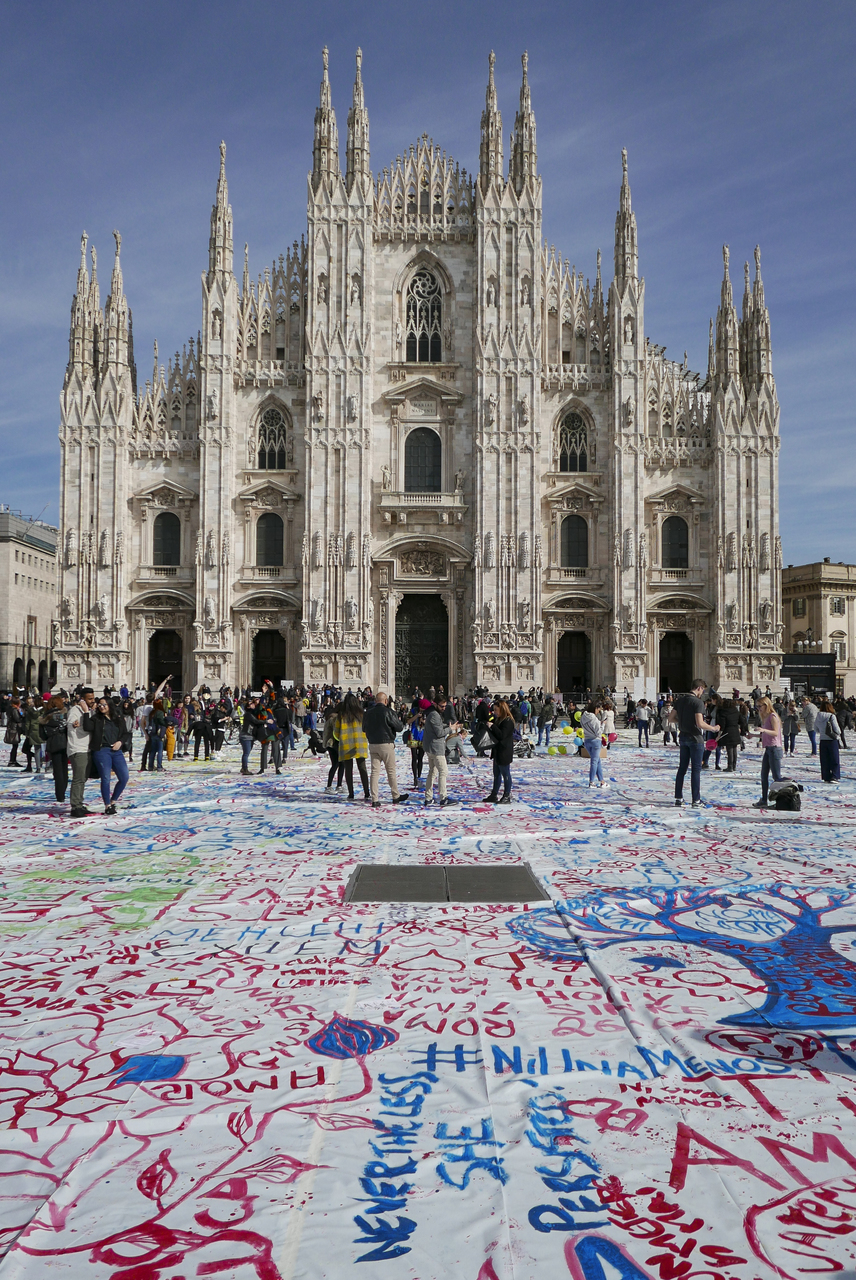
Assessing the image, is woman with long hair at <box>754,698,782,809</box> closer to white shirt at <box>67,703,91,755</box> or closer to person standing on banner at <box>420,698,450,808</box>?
person standing on banner at <box>420,698,450,808</box>

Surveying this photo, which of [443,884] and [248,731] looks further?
[248,731]

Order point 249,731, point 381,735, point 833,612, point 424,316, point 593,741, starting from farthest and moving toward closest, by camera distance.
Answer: point 833,612 < point 424,316 < point 249,731 < point 593,741 < point 381,735

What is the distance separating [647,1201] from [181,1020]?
2688 millimetres

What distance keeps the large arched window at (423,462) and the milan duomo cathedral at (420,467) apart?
10cm

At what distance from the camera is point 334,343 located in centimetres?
3606

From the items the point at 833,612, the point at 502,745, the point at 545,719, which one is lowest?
the point at 545,719

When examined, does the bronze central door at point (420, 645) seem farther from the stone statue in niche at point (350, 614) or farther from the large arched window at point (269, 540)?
the large arched window at point (269, 540)

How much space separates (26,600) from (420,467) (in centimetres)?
3636

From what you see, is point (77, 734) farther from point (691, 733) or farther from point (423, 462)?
point (423, 462)

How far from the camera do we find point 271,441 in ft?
122

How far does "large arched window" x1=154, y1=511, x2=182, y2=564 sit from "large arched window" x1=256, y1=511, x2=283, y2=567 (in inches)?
131

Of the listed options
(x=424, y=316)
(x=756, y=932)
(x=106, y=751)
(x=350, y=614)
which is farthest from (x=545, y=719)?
(x=424, y=316)

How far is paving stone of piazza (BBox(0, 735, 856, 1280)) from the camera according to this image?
3.04m

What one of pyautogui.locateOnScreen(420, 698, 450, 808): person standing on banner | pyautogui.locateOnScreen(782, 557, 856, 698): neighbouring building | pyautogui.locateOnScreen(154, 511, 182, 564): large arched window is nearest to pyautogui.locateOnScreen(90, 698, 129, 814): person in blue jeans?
pyautogui.locateOnScreen(420, 698, 450, 808): person standing on banner
